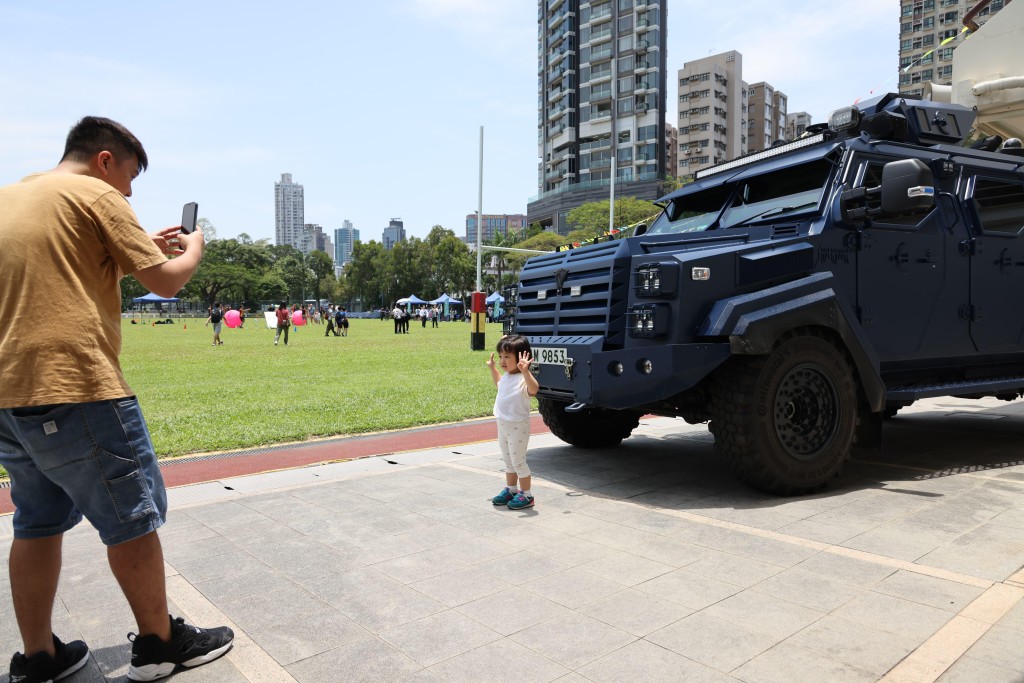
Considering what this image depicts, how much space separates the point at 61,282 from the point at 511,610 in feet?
7.27

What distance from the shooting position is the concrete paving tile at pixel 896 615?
292 centimetres

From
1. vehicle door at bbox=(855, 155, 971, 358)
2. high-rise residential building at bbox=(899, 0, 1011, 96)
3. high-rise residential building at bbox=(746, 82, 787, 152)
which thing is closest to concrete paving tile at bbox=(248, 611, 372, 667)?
vehicle door at bbox=(855, 155, 971, 358)

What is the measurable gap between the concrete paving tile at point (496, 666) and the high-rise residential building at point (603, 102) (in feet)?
250

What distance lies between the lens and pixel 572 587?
11.4 feet

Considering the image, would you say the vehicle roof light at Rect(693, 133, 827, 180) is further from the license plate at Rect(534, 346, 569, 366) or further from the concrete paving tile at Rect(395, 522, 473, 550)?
the concrete paving tile at Rect(395, 522, 473, 550)

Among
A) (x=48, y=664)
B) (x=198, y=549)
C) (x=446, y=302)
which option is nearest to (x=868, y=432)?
(x=198, y=549)

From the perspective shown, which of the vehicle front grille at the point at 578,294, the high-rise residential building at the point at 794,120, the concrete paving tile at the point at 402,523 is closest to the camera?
the concrete paving tile at the point at 402,523

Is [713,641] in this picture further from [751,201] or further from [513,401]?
[751,201]

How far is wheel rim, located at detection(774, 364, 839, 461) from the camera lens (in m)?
4.97

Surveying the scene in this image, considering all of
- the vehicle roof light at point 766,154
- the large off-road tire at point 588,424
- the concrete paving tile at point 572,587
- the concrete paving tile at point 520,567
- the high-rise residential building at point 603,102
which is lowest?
the concrete paving tile at point 520,567

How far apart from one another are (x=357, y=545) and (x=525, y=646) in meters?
1.63

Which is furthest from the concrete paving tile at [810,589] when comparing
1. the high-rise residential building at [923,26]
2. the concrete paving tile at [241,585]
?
the high-rise residential building at [923,26]

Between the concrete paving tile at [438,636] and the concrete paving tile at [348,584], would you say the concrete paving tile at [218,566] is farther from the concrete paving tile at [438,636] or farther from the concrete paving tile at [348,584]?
the concrete paving tile at [438,636]

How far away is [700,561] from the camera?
149 inches
